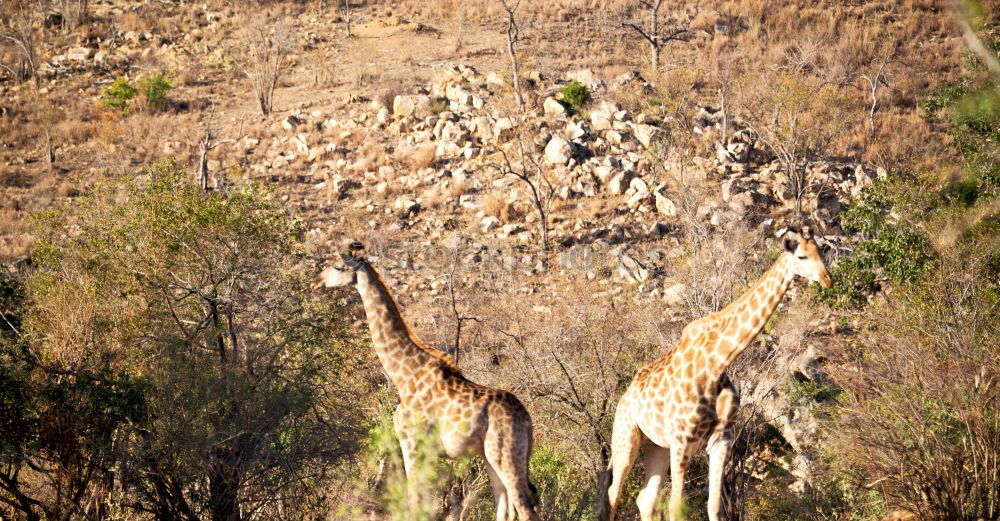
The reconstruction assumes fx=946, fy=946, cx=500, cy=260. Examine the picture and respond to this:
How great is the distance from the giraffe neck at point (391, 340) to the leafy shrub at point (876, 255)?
12.4 metres

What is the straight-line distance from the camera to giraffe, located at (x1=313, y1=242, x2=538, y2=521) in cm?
882

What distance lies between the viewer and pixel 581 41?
43.7 meters

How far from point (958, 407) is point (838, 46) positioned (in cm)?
3410

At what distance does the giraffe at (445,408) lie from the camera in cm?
882

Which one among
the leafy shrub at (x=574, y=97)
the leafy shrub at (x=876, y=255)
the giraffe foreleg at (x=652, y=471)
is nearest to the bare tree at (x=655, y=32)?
the leafy shrub at (x=574, y=97)

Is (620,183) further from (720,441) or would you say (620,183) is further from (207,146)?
(720,441)

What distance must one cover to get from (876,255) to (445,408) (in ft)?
44.3

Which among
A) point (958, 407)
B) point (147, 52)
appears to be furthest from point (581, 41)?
point (958, 407)

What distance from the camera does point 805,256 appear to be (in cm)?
802

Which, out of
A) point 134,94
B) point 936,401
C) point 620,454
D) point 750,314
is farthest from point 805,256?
point 134,94

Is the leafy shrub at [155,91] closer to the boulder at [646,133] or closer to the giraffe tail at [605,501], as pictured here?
the boulder at [646,133]

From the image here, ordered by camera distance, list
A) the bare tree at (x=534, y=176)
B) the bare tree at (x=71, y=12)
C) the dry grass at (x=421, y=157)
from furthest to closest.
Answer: the bare tree at (x=71, y=12) < the dry grass at (x=421, y=157) < the bare tree at (x=534, y=176)

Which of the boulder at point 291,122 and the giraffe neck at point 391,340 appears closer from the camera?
the giraffe neck at point 391,340

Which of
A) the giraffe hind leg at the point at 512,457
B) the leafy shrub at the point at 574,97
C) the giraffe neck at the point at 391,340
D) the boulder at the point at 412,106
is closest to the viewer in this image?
the giraffe hind leg at the point at 512,457
